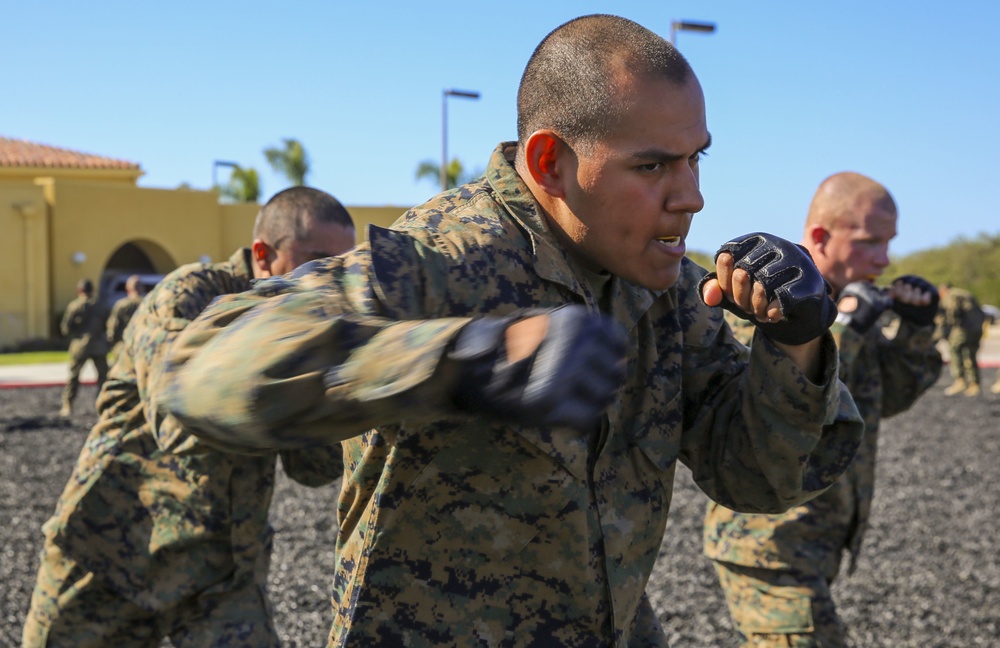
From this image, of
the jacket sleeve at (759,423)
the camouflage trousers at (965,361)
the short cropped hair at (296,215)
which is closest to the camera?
the jacket sleeve at (759,423)

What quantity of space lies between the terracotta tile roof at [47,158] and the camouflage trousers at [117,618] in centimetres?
3855

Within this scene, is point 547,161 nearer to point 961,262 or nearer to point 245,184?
point 245,184

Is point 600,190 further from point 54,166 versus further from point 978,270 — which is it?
point 978,270

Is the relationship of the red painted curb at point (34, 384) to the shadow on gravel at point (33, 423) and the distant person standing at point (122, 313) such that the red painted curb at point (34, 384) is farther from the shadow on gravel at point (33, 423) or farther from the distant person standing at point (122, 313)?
the shadow on gravel at point (33, 423)

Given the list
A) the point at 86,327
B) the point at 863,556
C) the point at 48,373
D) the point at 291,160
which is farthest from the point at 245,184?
the point at 863,556

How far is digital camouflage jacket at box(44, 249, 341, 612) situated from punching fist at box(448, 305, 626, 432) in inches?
103

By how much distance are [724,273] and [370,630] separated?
3.23 ft

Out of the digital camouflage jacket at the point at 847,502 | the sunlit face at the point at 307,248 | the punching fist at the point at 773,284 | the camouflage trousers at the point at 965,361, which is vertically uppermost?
the sunlit face at the point at 307,248

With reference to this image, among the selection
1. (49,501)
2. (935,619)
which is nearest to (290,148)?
(49,501)

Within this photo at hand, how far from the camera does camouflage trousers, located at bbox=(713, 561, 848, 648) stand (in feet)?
13.8

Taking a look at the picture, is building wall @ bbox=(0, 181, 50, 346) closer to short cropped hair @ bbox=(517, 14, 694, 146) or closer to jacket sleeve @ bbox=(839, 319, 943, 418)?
jacket sleeve @ bbox=(839, 319, 943, 418)

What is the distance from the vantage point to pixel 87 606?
4.01m

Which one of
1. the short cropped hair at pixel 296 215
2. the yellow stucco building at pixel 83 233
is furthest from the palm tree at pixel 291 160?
the short cropped hair at pixel 296 215

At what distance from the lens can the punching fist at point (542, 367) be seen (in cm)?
141
